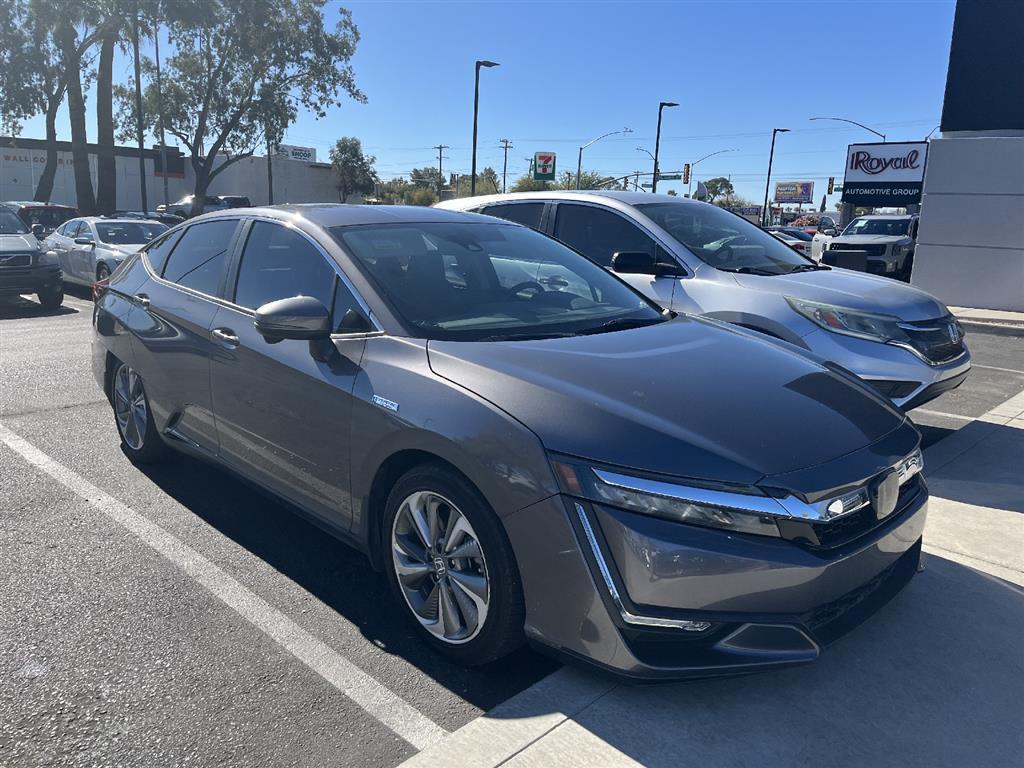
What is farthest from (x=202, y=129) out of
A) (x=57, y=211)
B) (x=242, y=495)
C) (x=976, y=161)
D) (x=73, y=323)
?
(x=242, y=495)

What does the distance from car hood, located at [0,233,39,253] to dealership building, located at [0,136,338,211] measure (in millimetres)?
32089

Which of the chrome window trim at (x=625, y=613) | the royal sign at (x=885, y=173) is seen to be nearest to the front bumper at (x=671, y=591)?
the chrome window trim at (x=625, y=613)

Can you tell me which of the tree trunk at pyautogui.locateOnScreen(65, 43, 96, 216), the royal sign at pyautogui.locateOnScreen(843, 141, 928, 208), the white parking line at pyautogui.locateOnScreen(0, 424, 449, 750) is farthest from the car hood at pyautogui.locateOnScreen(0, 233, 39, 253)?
the royal sign at pyautogui.locateOnScreen(843, 141, 928, 208)

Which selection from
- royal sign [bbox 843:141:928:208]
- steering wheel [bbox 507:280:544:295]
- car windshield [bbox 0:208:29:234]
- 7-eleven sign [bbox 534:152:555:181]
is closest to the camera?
steering wheel [bbox 507:280:544:295]

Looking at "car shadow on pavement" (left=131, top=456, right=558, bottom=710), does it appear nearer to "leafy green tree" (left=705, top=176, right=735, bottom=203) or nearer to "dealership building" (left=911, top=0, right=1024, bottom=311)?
"dealership building" (left=911, top=0, right=1024, bottom=311)

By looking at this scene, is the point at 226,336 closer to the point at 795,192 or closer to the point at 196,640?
the point at 196,640

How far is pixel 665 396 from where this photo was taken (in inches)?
109

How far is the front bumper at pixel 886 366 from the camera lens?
198 inches

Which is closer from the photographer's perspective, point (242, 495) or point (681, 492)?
point (681, 492)

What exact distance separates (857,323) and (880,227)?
18.5 metres

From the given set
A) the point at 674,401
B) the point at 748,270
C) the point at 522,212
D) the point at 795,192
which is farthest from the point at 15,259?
the point at 795,192

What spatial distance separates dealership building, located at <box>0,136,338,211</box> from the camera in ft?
161

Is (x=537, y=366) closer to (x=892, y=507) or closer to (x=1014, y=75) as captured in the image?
(x=892, y=507)

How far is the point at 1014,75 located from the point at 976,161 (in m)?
1.44
